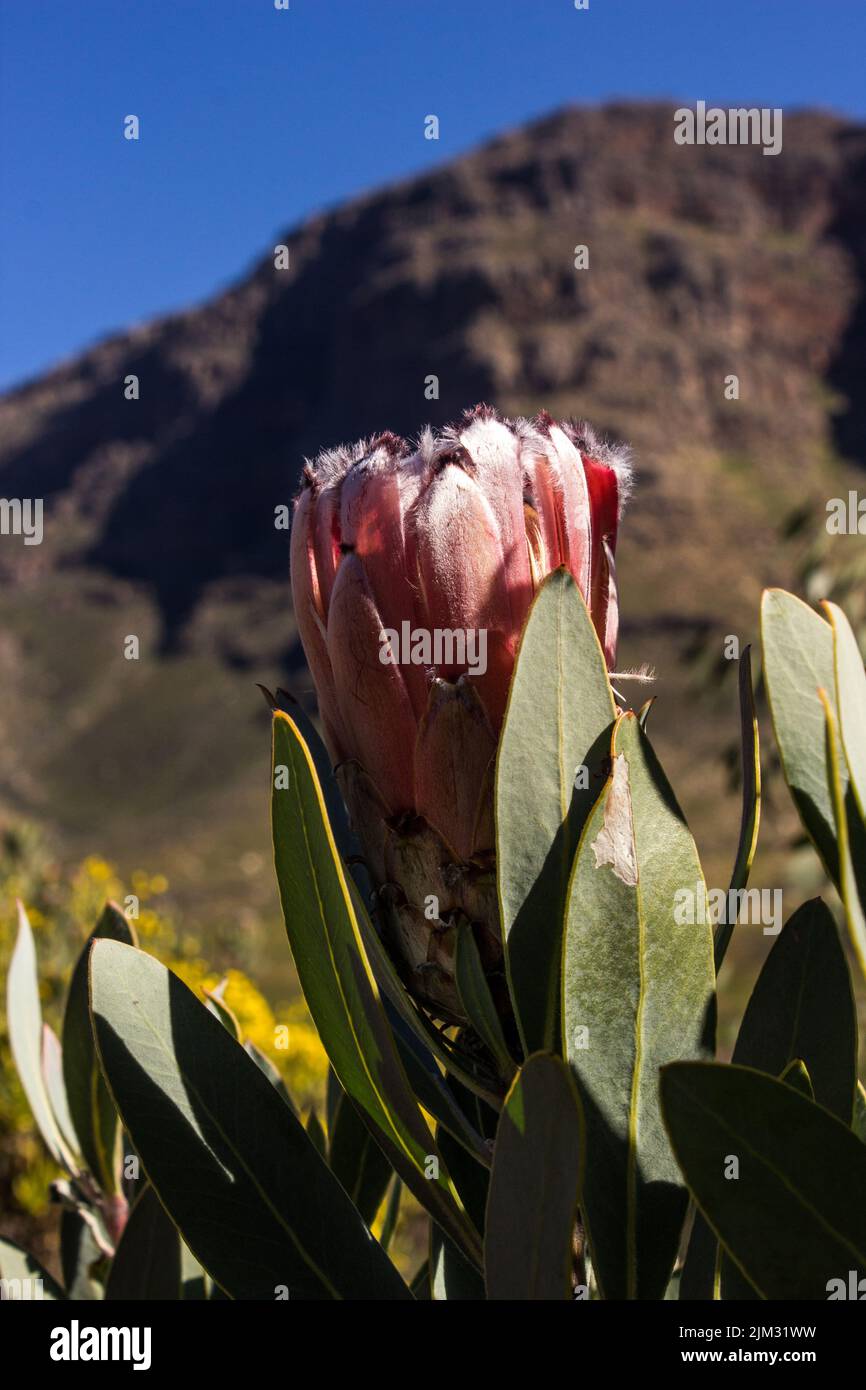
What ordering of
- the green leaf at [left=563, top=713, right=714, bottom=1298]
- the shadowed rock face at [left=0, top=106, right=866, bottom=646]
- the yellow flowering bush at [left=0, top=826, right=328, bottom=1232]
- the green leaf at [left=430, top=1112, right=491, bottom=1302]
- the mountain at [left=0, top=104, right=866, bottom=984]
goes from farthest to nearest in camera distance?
the shadowed rock face at [left=0, top=106, right=866, bottom=646]
the mountain at [left=0, top=104, right=866, bottom=984]
the yellow flowering bush at [left=0, top=826, right=328, bottom=1232]
the green leaf at [left=430, top=1112, right=491, bottom=1302]
the green leaf at [left=563, top=713, right=714, bottom=1298]

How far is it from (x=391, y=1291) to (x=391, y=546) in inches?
25.1

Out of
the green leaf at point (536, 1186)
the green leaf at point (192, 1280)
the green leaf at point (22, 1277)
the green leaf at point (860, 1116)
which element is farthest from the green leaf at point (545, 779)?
the green leaf at point (22, 1277)

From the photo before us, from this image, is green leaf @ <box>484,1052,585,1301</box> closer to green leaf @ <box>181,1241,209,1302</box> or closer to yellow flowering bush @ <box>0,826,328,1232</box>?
green leaf @ <box>181,1241,209,1302</box>

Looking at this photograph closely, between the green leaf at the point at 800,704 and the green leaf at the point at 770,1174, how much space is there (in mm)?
206

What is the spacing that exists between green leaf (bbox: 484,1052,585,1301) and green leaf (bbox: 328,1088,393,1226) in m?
0.48

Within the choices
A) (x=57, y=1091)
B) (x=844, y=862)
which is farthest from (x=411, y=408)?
(x=844, y=862)

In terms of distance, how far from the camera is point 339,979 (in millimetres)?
958

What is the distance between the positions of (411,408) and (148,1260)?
3342 inches

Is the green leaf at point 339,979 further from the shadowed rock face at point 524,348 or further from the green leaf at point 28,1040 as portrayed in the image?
the shadowed rock face at point 524,348

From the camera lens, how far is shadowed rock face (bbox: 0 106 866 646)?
7662 centimetres

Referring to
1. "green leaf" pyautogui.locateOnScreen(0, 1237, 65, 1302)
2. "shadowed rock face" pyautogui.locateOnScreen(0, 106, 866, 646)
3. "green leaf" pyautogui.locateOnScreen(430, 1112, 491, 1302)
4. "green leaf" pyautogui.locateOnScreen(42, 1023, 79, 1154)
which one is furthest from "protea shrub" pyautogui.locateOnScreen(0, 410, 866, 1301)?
"shadowed rock face" pyautogui.locateOnScreen(0, 106, 866, 646)

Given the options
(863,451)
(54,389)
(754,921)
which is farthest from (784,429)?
(754,921)

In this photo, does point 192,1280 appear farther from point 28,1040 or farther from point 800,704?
point 800,704

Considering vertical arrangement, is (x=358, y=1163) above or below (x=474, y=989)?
below
